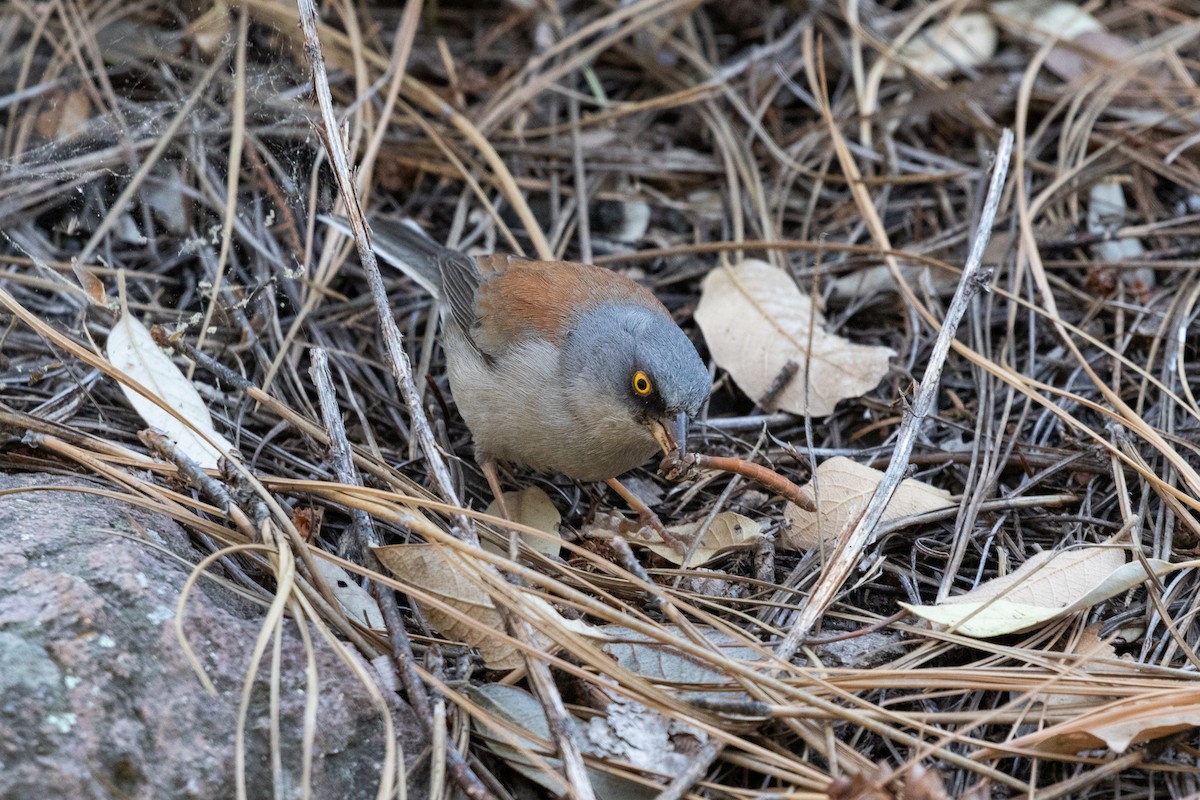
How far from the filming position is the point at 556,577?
3.45 meters

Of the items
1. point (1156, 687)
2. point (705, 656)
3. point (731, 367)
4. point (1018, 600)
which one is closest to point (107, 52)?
point (731, 367)

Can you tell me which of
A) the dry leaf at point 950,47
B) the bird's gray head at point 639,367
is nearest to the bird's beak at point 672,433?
the bird's gray head at point 639,367

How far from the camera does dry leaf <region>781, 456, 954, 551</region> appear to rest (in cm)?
371

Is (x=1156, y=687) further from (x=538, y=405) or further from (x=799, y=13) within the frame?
(x=799, y=13)

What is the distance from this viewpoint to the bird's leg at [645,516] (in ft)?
12.5

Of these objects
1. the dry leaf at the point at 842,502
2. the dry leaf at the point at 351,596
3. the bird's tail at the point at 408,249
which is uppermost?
the bird's tail at the point at 408,249

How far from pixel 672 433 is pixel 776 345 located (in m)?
1.06

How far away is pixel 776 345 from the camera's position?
183 inches

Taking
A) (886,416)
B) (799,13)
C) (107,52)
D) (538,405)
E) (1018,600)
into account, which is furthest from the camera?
(799,13)

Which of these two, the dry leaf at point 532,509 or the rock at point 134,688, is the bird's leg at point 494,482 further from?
the rock at point 134,688

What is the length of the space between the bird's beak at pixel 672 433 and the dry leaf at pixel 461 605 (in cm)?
89

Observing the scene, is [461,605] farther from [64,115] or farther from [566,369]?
[64,115]

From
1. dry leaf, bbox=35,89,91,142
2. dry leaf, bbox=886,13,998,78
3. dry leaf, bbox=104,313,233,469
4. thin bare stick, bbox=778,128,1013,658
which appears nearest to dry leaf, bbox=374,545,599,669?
thin bare stick, bbox=778,128,1013,658

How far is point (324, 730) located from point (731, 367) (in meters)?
2.56
